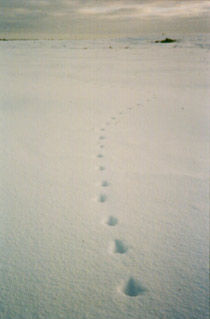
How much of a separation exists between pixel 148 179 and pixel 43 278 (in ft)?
2.59

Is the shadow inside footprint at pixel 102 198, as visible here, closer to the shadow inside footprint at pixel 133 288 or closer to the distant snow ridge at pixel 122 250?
the distant snow ridge at pixel 122 250

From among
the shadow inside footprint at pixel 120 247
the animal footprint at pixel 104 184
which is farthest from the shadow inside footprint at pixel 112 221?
the animal footprint at pixel 104 184

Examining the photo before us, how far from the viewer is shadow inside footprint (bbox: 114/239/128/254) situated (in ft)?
3.60

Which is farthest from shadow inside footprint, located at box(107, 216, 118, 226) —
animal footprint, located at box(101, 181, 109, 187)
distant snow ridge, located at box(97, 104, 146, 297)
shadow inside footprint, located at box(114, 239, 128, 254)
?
animal footprint, located at box(101, 181, 109, 187)

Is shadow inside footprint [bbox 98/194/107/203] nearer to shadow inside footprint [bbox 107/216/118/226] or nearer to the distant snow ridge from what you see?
the distant snow ridge

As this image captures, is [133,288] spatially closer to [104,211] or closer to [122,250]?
[122,250]

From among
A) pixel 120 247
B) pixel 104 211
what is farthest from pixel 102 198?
pixel 120 247

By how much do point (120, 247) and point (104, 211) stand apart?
0.81ft

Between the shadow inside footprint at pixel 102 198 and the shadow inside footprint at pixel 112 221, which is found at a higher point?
the shadow inside footprint at pixel 102 198

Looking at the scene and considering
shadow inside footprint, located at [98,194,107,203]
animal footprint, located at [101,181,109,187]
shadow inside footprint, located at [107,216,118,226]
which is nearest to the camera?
shadow inside footprint, located at [107,216,118,226]

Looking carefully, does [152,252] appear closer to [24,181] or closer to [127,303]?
[127,303]

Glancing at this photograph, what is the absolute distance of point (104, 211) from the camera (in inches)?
52.6

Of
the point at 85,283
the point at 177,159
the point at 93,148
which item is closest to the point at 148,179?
the point at 177,159

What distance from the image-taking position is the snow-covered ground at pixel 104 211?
92 centimetres
